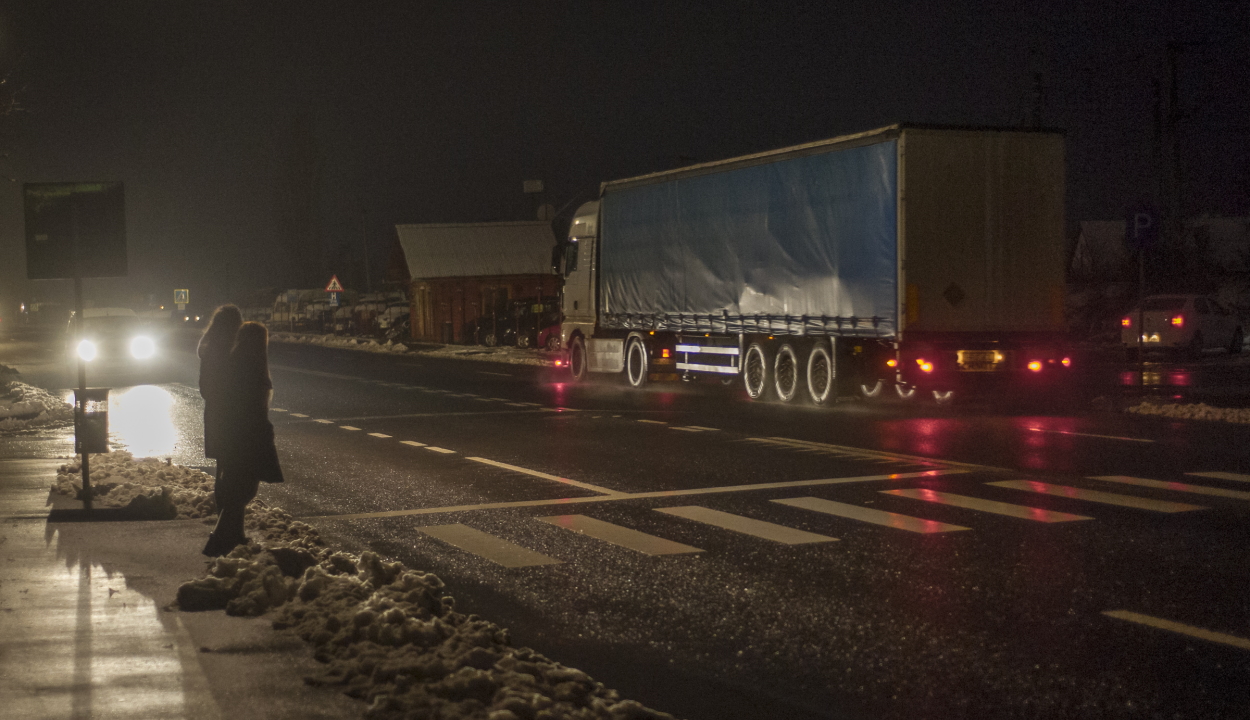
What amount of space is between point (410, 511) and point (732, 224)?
1396 centimetres

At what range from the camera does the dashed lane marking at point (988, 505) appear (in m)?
10.5

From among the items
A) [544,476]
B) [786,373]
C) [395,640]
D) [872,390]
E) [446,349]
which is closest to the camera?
[395,640]

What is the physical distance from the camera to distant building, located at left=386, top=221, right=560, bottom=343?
7012 centimetres

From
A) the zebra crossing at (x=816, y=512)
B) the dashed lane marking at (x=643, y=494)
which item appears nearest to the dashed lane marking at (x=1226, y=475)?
the zebra crossing at (x=816, y=512)

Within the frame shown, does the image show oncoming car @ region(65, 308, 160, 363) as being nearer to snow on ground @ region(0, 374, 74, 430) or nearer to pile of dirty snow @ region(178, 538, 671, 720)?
snow on ground @ region(0, 374, 74, 430)

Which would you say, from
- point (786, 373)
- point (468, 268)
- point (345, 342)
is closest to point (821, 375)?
point (786, 373)

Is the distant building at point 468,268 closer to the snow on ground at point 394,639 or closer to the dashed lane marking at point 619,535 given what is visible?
the dashed lane marking at point 619,535

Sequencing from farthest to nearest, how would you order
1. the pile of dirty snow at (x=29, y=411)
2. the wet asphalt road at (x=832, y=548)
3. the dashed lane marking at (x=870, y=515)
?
the pile of dirty snow at (x=29, y=411)
the dashed lane marking at (x=870, y=515)
the wet asphalt road at (x=832, y=548)

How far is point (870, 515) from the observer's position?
35.0 ft

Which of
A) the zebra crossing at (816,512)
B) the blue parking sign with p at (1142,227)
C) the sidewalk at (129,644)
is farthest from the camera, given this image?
the blue parking sign with p at (1142,227)

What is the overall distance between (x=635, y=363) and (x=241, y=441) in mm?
19684

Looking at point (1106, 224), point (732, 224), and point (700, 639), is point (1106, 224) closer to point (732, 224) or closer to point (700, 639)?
point (732, 224)

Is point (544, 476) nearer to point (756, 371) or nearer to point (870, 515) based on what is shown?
point (870, 515)

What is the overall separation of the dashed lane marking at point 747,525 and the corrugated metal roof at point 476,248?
201 feet
